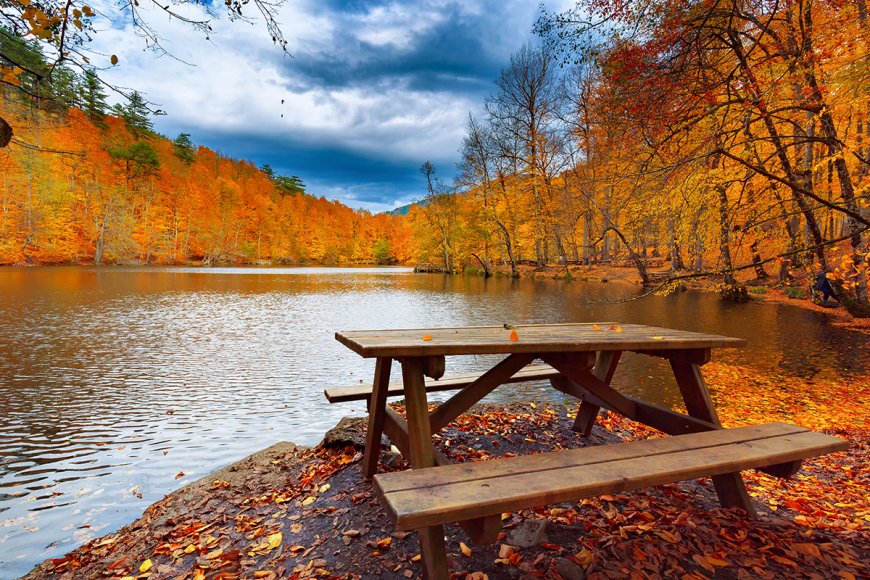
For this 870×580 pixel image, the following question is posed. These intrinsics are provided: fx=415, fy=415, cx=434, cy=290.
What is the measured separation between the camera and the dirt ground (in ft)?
6.86

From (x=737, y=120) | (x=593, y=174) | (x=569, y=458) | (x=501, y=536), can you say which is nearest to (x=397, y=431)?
(x=501, y=536)

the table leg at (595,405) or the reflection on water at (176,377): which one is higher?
the table leg at (595,405)

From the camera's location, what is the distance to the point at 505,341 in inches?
96.7

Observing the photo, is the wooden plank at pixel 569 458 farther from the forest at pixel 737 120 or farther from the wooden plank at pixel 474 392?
the forest at pixel 737 120

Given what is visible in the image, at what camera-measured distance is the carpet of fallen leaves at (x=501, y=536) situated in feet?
6.88

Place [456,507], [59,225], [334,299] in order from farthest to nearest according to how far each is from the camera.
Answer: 1. [59,225]
2. [334,299]
3. [456,507]

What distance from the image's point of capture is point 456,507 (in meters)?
1.58

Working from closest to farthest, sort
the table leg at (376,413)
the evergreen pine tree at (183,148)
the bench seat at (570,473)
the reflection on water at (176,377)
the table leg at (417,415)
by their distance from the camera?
the bench seat at (570,473)
the table leg at (417,415)
the table leg at (376,413)
the reflection on water at (176,377)
the evergreen pine tree at (183,148)

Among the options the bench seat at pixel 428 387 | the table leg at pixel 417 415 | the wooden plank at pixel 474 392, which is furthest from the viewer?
the bench seat at pixel 428 387

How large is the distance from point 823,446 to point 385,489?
2.55 m

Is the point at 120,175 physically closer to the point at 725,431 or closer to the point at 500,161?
the point at 500,161

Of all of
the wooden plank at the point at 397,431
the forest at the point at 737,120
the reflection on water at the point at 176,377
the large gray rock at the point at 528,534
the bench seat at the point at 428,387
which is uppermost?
the forest at the point at 737,120

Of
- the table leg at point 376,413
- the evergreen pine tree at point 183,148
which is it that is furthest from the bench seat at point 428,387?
the evergreen pine tree at point 183,148

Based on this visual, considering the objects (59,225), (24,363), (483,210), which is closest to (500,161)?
(483,210)
